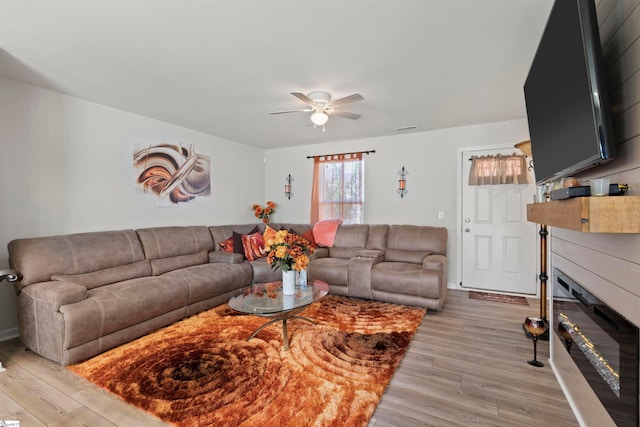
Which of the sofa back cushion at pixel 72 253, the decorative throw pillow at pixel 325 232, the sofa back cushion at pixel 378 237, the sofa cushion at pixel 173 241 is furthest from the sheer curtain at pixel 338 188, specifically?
the sofa back cushion at pixel 72 253

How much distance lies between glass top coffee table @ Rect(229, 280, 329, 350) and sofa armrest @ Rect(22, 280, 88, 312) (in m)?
1.22

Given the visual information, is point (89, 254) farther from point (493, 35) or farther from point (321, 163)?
point (493, 35)

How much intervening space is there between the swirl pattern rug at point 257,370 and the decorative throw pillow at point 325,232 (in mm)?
1695

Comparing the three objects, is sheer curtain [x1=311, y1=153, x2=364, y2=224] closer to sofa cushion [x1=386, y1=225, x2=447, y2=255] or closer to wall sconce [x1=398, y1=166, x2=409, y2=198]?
wall sconce [x1=398, y1=166, x2=409, y2=198]

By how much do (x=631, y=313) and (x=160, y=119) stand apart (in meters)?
4.75

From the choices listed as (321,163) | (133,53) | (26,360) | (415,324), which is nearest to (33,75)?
(133,53)

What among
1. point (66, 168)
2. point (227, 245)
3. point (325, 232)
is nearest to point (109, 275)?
point (66, 168)

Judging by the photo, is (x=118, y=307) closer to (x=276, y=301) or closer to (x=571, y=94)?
(x=276, y=301)

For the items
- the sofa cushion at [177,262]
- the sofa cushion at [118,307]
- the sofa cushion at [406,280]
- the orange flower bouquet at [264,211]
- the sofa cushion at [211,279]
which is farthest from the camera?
the orange flower bouquet at [264,211]

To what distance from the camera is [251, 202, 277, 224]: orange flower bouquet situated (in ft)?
18.6

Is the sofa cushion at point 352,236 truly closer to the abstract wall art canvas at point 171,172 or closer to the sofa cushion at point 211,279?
the sofa cushion at point 211,279

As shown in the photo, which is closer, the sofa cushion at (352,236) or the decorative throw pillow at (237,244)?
A: the decorative throw pillow at (237,244)

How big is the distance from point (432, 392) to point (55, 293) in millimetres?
2914

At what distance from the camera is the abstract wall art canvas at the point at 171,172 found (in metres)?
3.88
